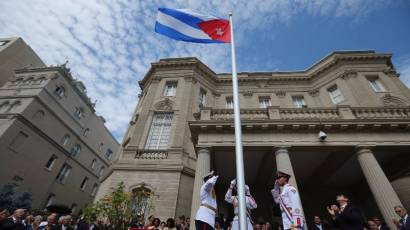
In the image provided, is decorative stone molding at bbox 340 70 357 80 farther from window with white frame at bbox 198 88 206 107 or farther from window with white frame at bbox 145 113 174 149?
window with white frame at bbox 145 113 174 149

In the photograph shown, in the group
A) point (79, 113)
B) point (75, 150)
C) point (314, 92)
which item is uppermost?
point (79, 113)

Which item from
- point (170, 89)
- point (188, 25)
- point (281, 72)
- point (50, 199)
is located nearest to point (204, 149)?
point (188, 25)

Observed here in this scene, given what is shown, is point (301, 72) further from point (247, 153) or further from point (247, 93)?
point (247, 153)

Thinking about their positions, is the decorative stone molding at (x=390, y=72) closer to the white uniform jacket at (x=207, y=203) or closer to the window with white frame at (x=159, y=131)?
the window with white frame at (x=159, y=131)

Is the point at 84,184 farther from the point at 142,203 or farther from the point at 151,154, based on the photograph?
the point at 142,203

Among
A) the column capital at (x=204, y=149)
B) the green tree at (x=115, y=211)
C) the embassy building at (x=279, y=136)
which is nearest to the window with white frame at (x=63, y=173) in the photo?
the embassy building at (x=279, y=136)

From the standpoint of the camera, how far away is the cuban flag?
24.5 ft

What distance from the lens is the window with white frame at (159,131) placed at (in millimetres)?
15695

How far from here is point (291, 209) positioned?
13.8 feet

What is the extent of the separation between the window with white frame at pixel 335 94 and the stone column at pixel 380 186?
370 inches

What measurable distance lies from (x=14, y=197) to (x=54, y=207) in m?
11.5

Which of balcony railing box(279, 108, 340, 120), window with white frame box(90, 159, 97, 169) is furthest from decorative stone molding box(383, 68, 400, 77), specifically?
window with white frame box(90, 159, 97, 169)

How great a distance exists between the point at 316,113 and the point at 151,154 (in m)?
10.8

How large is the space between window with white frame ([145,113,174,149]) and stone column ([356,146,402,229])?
11.7 meters
